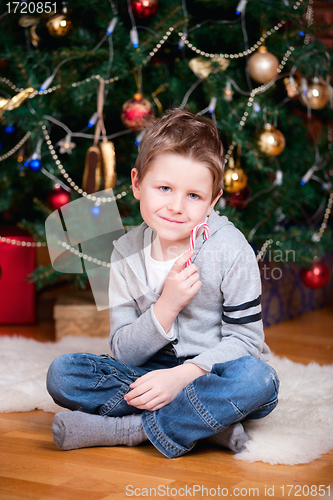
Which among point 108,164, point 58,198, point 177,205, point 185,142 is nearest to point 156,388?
point 177,205

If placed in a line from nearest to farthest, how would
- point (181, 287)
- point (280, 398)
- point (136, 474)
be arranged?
point (136, 474)
point (181, 287)
point (280, 398)

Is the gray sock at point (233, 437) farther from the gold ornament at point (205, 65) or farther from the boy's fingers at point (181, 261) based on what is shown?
the gold ornament at point (205, 65)

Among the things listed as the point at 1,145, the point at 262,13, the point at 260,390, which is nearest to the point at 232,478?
the point at 260,390

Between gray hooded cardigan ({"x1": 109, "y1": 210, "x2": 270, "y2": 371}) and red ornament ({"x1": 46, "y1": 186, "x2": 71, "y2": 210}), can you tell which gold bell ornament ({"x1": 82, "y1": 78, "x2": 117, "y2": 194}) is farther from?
gray hooded cardigan ({"x1": 109, "y1": 210, "x2": 270, "y2": 371})

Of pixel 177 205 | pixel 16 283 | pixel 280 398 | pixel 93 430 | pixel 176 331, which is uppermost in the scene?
pixel 177 205

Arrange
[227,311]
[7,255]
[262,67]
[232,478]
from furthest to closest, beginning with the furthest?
1. [7,255]
2. [262,67]
3. [227,311]
4. [232,478]

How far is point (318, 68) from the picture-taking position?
174 cm

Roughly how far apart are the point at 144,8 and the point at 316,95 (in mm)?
564

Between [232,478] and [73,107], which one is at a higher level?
[73,107]

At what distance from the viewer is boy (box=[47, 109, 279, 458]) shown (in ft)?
2.98

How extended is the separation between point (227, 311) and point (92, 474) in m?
0.33

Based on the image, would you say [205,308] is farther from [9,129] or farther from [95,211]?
[9,129]

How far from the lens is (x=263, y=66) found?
163 centimetres

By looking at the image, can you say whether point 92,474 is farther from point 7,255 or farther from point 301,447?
point 7,255
